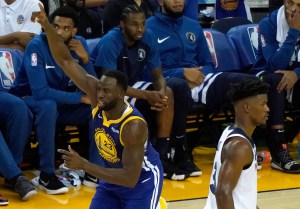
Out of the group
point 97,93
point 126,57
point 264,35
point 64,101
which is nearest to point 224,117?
point 264,35

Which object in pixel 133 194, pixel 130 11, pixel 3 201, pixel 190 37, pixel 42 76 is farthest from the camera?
pixel 190 37

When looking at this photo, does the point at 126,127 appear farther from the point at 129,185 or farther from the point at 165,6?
the point at 165,6

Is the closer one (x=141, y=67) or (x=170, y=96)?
(x=170, y=96)

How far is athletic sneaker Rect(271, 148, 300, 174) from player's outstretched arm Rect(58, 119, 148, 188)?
108 inches

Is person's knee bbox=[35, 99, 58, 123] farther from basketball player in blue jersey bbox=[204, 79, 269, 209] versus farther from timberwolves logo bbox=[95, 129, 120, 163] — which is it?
basketball player in blue jersey bbox=[204, 79, 269, 209]

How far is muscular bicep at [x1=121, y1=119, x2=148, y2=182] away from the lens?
469 cm

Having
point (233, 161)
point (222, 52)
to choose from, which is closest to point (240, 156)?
point (233, 161)

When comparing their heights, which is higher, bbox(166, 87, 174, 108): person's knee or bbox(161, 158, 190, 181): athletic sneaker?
bbox(166, 87, 174, 108): person's knee

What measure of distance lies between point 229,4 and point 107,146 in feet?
14.5

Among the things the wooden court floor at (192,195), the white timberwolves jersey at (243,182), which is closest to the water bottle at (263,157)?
the wooden court floor at (192,195)

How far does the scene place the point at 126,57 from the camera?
6855mm

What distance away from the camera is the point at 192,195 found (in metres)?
6.43

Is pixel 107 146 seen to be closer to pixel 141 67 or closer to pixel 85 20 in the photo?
pixel 141 67

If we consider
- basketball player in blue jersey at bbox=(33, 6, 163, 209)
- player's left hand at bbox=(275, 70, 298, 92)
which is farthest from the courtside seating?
player's left hand at bbox=(275, 70, 298, 92)
